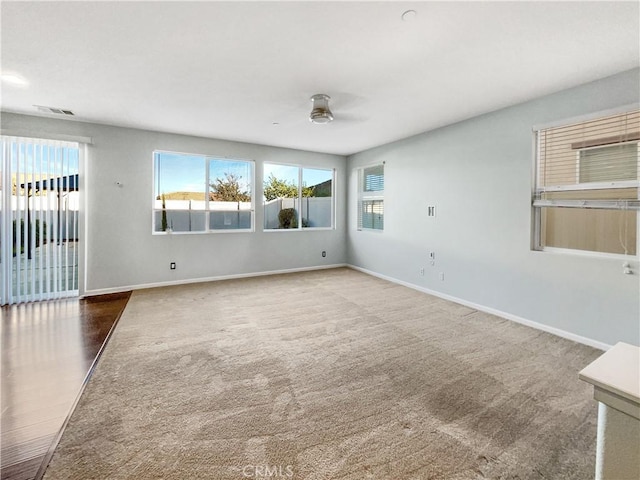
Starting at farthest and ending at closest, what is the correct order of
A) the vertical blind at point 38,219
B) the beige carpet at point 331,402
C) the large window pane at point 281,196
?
the large window pane at point 281,196
the vertical blind at point 38,219
the beige carpet at point 331,402

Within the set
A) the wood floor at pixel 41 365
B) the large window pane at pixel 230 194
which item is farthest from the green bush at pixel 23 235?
the large window pane at pixel 230 194

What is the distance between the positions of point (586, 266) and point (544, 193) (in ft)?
2.86

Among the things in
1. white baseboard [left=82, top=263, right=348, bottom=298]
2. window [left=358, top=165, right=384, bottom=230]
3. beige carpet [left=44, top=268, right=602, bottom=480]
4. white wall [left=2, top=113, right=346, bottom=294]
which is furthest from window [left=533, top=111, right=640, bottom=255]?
white wall [left=2, top=113, right=346, bottom=294]

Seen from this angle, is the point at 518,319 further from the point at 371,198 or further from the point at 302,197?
the point at 302,197

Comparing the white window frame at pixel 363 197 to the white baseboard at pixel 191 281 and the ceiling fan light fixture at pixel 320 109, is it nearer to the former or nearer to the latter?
the white baseboard at pixel 191 281

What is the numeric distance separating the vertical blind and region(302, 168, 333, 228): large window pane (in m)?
3.84

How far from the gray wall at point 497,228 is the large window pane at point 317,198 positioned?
1.56 m

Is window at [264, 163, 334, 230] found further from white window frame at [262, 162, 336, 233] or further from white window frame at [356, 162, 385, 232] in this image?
white window frame at [356, 162, 385, 232]

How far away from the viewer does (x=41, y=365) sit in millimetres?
2445

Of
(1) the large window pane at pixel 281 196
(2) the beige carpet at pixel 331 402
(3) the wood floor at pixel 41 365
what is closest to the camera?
(2) the beige carpet at pixel 331 402

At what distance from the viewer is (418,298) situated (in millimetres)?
4332

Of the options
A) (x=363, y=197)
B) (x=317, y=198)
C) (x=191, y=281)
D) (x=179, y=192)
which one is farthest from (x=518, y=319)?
(x=179, y=192)

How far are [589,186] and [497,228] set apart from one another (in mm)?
956

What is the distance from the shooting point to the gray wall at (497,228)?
9.05 ft
